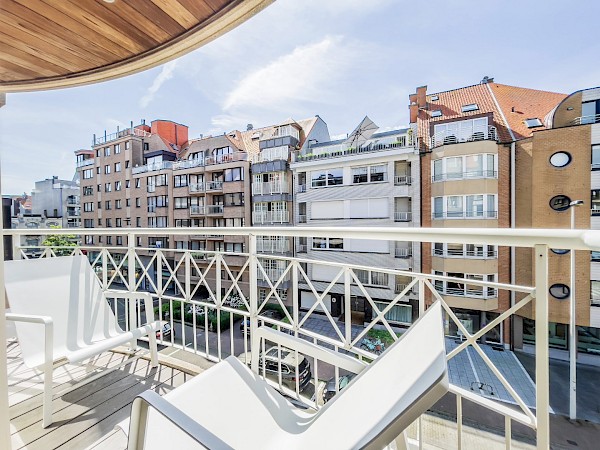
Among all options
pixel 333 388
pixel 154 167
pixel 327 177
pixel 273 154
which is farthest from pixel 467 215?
pixel 154 167

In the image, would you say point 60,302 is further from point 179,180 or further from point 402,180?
point 179,180

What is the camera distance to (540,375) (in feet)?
2.53

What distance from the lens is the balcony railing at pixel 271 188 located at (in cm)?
1391

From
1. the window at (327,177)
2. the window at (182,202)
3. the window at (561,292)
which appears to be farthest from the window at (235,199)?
the window at (561,292)

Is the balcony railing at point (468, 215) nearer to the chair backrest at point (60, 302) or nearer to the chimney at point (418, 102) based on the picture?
the chimney at point (418, 102)

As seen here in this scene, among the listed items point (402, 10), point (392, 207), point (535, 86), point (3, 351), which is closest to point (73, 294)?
point (3, 351)

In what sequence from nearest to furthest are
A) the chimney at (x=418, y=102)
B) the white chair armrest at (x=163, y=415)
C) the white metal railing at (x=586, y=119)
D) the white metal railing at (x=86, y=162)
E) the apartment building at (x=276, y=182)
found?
the white chair armrest at (x=163, y=415) < the white metal railing at (x=586, y=119) < the chimney at (x=418, y=102) < the apartment building at (x=276, y=182) < the white metal railing at (x=86, y=162)

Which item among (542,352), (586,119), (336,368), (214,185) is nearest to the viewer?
(542,352)

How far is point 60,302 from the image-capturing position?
1.94m

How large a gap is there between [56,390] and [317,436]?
1.80 meters

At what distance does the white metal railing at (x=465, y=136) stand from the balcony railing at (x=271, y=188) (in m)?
6.84

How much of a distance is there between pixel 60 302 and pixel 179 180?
1659 cm

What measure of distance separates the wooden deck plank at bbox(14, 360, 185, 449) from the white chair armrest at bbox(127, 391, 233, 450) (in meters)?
0.93

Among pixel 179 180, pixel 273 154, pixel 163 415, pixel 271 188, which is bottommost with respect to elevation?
pixel 163 415
